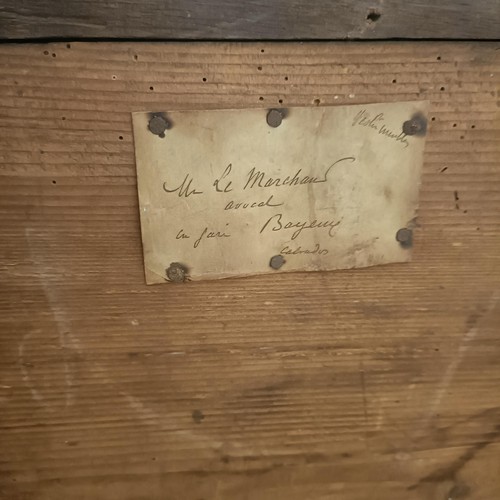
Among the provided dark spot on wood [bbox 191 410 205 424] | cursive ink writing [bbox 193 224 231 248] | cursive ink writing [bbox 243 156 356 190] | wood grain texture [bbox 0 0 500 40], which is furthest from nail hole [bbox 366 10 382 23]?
dark spot on wood [bbox 191 410 205 424]

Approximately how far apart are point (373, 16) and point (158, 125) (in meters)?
0.19

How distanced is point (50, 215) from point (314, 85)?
0.24 meters

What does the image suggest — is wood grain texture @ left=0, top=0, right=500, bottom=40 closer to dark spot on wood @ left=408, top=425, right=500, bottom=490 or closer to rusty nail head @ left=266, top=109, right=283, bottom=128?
rusty nail head @ left=266, top=109, right=283, bottom=128

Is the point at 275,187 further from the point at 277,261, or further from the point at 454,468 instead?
the point at 454,468

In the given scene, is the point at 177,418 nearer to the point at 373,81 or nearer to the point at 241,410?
the point at 241,410

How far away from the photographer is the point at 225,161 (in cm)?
51

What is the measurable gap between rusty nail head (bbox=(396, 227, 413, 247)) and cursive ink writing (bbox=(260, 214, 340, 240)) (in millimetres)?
60

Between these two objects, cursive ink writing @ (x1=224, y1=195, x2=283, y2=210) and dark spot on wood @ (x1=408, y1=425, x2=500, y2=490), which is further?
dark spot on wood @ (x1=408, y1=425, x2=500, y2=490)

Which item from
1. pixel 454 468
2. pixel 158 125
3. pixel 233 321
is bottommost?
pixel 454 468

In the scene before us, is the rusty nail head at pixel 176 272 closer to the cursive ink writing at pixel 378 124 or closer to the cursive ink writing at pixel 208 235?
the cursive ink writing at pixel 208 235

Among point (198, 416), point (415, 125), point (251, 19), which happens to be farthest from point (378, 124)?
point (198, 416)

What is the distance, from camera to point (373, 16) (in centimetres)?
49

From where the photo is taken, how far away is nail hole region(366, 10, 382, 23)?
485mm

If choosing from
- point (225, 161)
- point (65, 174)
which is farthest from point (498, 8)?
point (65, 174)
